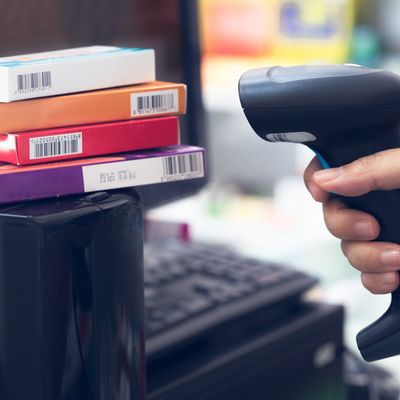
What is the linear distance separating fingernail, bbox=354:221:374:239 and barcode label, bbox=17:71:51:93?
8.7 inches

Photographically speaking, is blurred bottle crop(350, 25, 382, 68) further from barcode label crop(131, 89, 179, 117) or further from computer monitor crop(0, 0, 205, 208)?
barcode label crop(131, 89, 179, 117)

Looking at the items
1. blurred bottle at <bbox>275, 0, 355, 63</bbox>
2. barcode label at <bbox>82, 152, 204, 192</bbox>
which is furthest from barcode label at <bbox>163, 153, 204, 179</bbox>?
blurred bottle at <bbox>275, 0, 355, 63</bbox>

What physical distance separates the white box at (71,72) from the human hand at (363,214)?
135 millimetres

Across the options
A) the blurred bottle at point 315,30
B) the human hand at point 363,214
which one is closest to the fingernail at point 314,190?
the human hand at point 363,214

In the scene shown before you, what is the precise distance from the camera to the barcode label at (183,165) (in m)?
0.50

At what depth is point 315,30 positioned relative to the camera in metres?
1.94

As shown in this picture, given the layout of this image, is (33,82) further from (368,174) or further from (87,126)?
(368,174)

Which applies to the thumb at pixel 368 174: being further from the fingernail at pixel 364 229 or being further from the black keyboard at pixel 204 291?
the black keyboard at pixel 204 291

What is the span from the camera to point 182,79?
80cm

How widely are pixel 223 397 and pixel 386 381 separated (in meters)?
0.22

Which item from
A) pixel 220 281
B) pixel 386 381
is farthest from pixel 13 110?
pixel 386 381

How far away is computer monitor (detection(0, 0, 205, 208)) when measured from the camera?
65 centimetres

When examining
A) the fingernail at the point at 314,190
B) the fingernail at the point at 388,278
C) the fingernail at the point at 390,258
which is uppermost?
the fingernail at the point at 314,190

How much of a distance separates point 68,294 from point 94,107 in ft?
0.37
